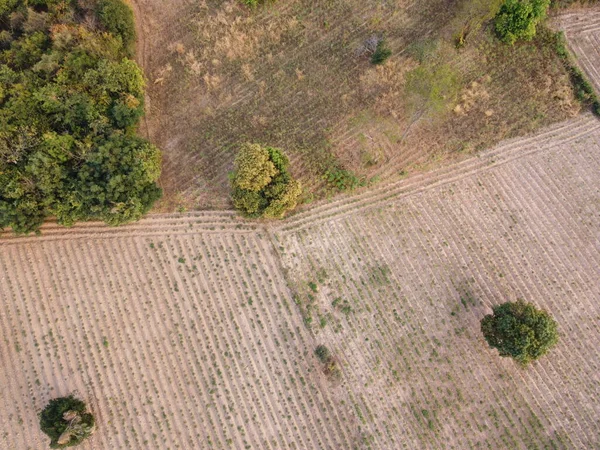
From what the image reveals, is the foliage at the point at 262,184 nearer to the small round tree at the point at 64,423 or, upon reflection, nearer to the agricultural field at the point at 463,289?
the agricultural field at the point at 463,289

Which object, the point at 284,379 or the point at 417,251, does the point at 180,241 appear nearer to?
the point at 284,379

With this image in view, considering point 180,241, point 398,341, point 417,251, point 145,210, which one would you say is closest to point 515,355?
point 398,341

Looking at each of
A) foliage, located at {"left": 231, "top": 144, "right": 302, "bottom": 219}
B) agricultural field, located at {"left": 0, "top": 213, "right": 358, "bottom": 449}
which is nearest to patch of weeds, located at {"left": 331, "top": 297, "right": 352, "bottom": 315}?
agricultural field, located at {"left": 0, "top": 213, "right": 358, "bottom": 449}

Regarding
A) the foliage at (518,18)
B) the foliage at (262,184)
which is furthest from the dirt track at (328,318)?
the foliage at (518,18)

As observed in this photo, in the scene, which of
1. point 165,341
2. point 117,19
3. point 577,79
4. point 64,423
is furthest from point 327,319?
point 577,79

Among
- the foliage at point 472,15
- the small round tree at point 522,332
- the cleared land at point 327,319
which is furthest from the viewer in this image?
the foliage at point 472,15

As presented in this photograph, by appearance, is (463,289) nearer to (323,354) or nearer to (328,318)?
(328,318)
